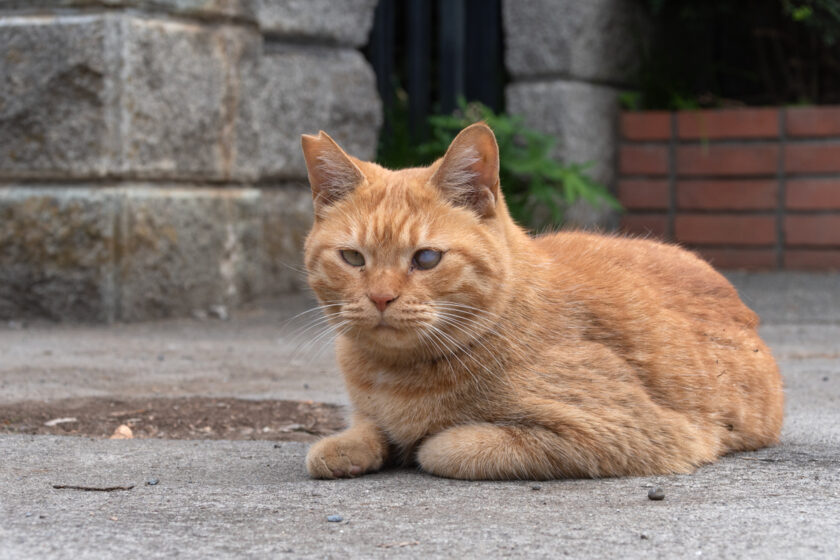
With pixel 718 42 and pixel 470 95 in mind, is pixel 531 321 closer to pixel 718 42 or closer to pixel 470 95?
pixel 470 95

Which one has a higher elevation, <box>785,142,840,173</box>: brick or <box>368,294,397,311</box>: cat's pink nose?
<box>368,294,397,311</box>: cat's pink nose

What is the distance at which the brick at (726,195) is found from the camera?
6.64 m

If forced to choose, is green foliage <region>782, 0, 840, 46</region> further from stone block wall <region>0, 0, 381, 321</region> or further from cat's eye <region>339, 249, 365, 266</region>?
cat's eye <region>339, 249, 365, 266</region>

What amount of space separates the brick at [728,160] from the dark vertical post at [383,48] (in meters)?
1.92

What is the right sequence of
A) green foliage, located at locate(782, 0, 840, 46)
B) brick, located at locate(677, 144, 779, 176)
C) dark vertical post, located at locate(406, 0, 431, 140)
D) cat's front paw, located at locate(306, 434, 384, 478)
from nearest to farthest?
cat's front paw, located at locate(306, 434, 384, 478) < green foliage, located at locate(782, 0, 840, 46) < brick, located at locate(677, 144, 779, 176) < dark vertical post, located at locate(406, 0, 431, 140)

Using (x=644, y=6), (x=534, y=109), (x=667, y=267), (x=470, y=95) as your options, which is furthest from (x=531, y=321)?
(x=644, y=6)

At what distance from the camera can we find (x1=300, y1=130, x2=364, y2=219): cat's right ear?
2645 millimetres

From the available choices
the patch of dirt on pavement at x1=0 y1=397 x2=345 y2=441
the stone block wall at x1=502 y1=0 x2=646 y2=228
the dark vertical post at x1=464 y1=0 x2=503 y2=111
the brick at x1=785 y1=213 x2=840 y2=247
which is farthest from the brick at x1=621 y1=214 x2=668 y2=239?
the patch of dirt on pavement at x1=0 y1=397 x2=345 y2=441

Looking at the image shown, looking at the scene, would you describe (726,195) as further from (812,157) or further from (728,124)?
(812,157)

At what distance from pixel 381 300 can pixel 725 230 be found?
4853 mm

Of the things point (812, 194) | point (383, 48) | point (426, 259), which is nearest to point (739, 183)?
point (812, 194)

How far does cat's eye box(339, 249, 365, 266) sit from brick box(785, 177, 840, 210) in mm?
4773

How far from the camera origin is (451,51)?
6781mm

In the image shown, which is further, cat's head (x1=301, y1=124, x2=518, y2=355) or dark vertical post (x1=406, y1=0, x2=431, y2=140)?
dark vertical post (x1=406, y1=0, x2=431, y2=140)
